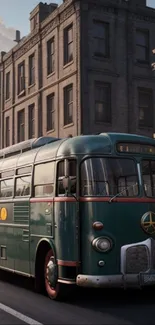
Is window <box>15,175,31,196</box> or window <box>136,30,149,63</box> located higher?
window <box>136,30,149,63</box>

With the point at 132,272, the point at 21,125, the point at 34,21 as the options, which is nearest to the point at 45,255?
the point at 132,272

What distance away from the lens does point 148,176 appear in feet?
30.1

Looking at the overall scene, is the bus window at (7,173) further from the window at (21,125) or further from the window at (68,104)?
the window at (21,125)

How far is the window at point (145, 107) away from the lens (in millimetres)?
28469

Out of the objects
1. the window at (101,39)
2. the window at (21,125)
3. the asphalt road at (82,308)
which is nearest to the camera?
the asphalt road at (82,308)

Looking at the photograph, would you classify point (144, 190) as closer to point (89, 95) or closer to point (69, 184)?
point (69, 184)

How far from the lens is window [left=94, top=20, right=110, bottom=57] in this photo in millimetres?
27500

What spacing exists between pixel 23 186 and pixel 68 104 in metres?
17.7

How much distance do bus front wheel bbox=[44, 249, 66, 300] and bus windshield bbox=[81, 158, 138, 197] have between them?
1.45 m

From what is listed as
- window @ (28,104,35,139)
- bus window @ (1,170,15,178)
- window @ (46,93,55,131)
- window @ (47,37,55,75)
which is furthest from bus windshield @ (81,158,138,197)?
window @ (28,104,35,139)

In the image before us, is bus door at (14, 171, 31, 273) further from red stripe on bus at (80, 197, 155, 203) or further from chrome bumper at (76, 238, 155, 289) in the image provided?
chrome bumper at (76, 238, 155, 289)

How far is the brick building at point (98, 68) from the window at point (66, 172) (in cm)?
1705

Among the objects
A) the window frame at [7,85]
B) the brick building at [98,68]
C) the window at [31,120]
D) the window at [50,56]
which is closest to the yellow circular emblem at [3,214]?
the brick building at [98,68]

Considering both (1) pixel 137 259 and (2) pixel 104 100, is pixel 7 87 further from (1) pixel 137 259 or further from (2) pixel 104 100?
(1) pixel 137 259
